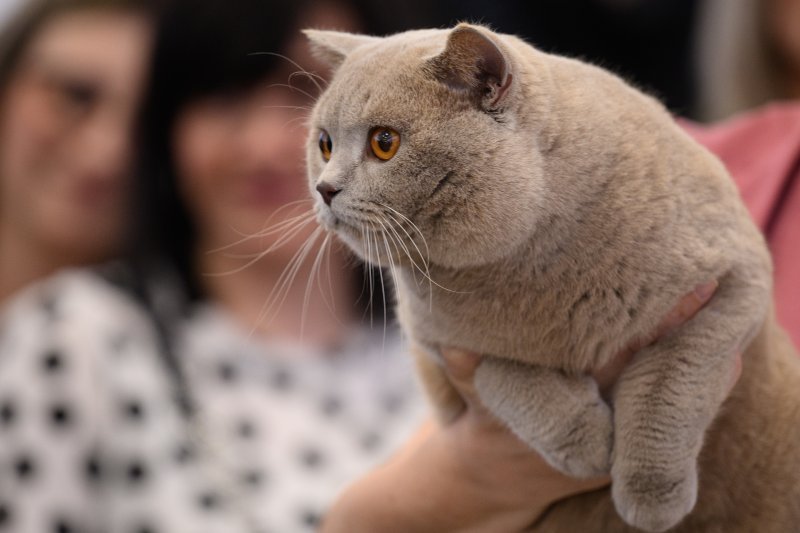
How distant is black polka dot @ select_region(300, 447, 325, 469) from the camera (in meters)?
1.83

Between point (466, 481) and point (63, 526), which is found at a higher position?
point (466, 481)

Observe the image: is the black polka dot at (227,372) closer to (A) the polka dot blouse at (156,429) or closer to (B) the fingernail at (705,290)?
(A) the polka dot blouse at (156,429)

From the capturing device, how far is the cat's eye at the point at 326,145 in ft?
3.12

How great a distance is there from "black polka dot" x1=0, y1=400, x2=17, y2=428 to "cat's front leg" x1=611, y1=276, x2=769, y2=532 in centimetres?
142

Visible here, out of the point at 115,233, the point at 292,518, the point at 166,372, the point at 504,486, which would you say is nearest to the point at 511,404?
the point at 504,486

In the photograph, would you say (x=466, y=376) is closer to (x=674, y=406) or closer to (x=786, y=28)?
(x=674, y=406)

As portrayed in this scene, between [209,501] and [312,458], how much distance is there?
0.78ft

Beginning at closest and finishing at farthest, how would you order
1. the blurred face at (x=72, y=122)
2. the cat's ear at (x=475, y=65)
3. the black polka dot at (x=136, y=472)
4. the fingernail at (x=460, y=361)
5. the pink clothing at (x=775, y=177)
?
the cat's ear at (x=475, y=65), the fingernail at (x=460, y=361), the pink clothing at (x=775, y=177), the black polka dot at (x=136, y=472), the blurred face at (x=72, y=122)

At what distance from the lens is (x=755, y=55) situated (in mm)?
1857

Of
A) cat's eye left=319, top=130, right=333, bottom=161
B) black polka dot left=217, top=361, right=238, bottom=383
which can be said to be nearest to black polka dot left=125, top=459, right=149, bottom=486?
black polka dot left=217, top=361, right=238, bottom=383

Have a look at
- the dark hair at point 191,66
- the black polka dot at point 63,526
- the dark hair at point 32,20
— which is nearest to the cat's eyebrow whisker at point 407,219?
the dark hair at point 191,66

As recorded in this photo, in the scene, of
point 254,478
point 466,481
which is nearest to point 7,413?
point 254,478

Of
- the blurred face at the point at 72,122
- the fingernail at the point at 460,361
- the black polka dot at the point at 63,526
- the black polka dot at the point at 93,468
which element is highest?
the fingernail at the point at 460,361

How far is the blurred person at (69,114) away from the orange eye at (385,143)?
5.13 ft
